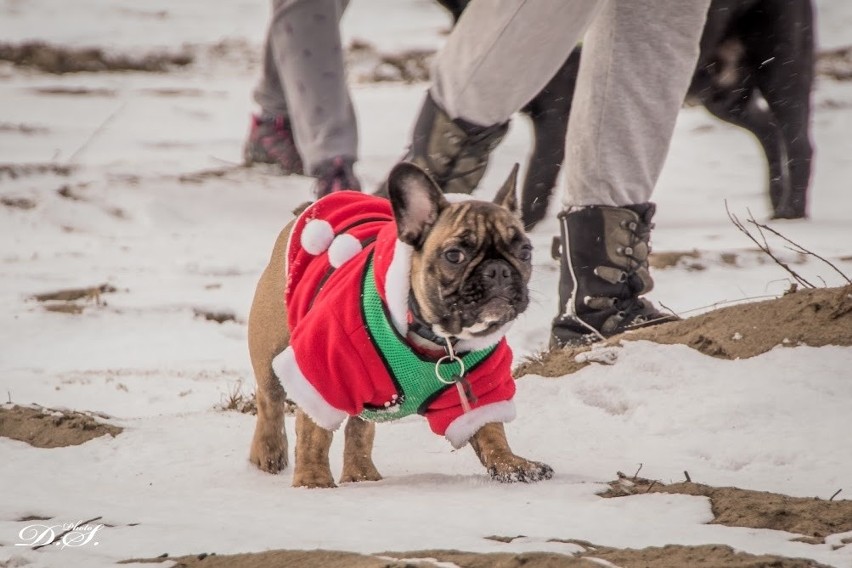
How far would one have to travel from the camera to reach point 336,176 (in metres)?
5.37

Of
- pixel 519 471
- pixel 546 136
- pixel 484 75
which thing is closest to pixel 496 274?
pixel 519 471

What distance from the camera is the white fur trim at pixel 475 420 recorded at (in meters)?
2.80

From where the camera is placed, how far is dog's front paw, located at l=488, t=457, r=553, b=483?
2.65 meters

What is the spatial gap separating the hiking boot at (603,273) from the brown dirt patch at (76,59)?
38.4 feet

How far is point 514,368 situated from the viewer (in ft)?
13.1

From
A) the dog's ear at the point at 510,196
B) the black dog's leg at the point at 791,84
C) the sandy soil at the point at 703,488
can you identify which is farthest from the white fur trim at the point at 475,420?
the black dog's leg at the point at 791,84

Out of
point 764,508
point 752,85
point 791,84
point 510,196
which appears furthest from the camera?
point 752,85

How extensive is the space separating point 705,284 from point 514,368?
1607 millimetres

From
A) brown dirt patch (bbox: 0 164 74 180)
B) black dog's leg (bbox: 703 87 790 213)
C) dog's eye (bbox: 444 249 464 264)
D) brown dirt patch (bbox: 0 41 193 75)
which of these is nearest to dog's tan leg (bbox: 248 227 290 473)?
dog's eye (bbox: 444 249 464 264)

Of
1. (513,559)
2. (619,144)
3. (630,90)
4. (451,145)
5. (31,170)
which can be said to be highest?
(630,90)

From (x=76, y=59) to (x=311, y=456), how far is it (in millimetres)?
13044

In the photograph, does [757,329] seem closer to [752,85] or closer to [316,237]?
[316,237]

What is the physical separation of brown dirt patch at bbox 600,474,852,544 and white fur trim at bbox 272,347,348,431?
732mm

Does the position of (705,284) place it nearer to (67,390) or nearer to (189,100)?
(67,390)
